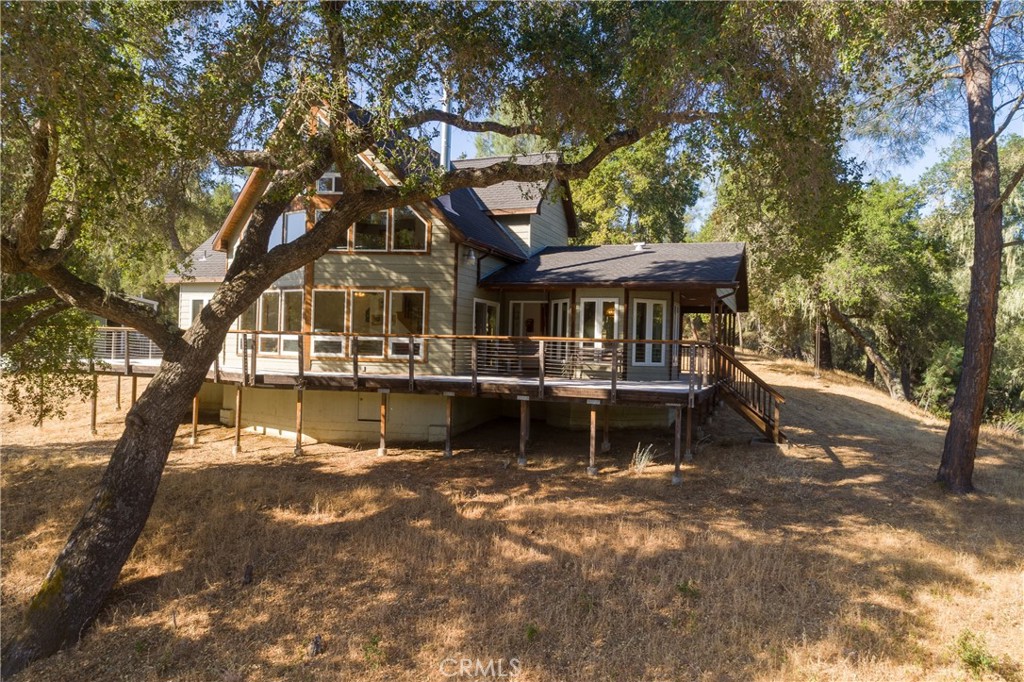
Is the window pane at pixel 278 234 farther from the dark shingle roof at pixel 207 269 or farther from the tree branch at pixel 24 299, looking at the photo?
the tree branch at pixel 24 299

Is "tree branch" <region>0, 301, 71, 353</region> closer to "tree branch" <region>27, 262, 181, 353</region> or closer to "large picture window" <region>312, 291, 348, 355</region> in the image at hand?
"tree branch" <region>27, 262, 181, 353</region>

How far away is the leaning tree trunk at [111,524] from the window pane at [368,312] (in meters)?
6.27

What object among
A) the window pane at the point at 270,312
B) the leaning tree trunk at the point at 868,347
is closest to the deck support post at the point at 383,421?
the window pane at the point at 270,312

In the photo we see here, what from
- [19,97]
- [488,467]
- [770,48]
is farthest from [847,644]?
[19,97]

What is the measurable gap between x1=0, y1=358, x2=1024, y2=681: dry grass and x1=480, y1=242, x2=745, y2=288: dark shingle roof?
4.29 m

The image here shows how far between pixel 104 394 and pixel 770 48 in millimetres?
24254

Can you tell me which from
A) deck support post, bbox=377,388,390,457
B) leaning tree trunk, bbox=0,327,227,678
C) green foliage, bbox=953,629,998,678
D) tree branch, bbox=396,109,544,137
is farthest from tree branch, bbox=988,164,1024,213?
leaning tree trunk, bbox=0,327,227,678

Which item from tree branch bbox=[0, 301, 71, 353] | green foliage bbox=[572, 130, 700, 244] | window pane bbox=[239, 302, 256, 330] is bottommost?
tree branch bbox=[0, 301, 71, 353]

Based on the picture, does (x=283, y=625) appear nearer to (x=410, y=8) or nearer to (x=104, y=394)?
(x=410, y=8)

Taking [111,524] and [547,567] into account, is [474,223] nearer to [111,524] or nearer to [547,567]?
[547,567]

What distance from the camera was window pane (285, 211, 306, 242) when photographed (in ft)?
51.5

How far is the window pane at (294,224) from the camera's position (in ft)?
51.5

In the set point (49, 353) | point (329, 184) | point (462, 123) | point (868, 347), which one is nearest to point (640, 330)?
point (462, 123)

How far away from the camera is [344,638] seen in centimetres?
710
